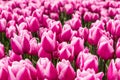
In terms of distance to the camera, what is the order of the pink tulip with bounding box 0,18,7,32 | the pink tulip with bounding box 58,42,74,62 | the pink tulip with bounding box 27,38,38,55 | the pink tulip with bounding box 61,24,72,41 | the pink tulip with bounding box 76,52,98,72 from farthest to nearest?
the pink tulip with bounding box 0,18,7,32, the pink tulip with bounding box 61,24,72,41, the pink tulip with bounding box 27,38,38,55, the pink tulip with bounding box 58,42,74,62, the pink tulip with bounding box 76,52,98,72

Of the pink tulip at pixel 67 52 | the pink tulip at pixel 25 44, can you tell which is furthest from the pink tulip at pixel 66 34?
the pink tulip at pixel 67 52

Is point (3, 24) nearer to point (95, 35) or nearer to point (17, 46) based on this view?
point (17, 46)

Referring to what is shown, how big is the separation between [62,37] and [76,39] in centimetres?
55

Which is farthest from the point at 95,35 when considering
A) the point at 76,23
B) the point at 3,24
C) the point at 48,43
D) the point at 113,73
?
the point at 3,24

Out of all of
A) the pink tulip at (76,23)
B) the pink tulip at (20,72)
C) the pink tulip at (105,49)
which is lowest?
the pink tulip at (105,49)

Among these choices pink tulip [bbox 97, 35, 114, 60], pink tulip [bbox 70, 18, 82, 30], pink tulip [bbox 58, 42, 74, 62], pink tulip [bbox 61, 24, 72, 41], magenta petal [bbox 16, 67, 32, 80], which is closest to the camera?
magenta petal [bbox 16, 67, 32, 80]

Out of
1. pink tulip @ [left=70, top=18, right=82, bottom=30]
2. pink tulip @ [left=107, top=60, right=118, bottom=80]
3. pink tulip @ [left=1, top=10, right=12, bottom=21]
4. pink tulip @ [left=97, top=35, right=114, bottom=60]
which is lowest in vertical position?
pink tulip @ [left=107, top=60, right=118, bottom=80]

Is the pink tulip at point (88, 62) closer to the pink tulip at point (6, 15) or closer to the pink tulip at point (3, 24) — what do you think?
the pink tulip at point (3, 24)

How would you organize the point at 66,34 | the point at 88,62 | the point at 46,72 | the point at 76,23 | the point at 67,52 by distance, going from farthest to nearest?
the point at 76,23, the point at 66,34, the point at 67,52, the point at 88,62, the point at 46,72

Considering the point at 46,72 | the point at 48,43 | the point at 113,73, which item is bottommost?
the point at 113,73

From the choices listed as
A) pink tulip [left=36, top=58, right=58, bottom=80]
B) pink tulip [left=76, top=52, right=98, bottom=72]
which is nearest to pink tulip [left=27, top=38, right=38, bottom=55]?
pink tulip [left=76, top=52, right=98, bottom=72]

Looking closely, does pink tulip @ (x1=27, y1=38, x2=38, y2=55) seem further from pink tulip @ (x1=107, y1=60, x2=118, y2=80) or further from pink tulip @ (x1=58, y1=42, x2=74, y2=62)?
pink tulip @ (x1=107, y1=60, x2=118, y2=80)

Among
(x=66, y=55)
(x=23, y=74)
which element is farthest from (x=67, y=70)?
→ (x=66, y=55)

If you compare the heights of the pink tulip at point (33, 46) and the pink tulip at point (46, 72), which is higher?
the pink tulip at point (33, 46)
